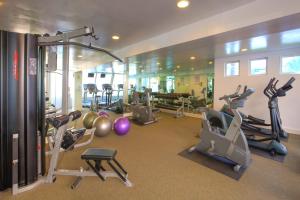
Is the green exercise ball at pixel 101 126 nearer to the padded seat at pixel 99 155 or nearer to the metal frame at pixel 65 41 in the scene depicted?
the metal frame at pixel 65 41

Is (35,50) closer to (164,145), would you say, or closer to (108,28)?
(108,28)

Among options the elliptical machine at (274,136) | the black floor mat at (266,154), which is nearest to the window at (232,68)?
the elliptical machine at (274,136)

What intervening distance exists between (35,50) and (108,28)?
2144 mm

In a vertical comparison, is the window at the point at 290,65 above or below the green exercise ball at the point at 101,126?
above

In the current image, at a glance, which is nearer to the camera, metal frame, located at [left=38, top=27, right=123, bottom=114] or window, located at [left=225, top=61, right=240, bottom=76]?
metal frame, located at [left=38, top=27, right=123, bottom=114]

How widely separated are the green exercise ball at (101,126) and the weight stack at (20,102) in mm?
1776

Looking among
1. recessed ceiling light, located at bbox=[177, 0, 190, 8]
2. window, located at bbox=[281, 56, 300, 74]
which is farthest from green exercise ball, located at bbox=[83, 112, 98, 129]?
window, located at bbox=[281, 56, 300, 74]

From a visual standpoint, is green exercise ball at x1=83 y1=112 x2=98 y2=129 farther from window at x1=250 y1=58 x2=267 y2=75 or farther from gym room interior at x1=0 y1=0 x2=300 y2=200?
window at x1=250 y1=58 x2=267 y2=75

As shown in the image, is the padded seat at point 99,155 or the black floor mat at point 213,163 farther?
the black floor mat at point 213,163

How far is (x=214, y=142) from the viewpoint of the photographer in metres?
2.69

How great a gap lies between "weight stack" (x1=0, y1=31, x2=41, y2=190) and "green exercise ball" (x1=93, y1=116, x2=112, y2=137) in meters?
1.78

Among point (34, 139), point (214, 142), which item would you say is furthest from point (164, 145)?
point (34, 139)

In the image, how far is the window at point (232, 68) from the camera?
221 inches

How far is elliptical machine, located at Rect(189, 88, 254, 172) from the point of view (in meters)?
2.42
